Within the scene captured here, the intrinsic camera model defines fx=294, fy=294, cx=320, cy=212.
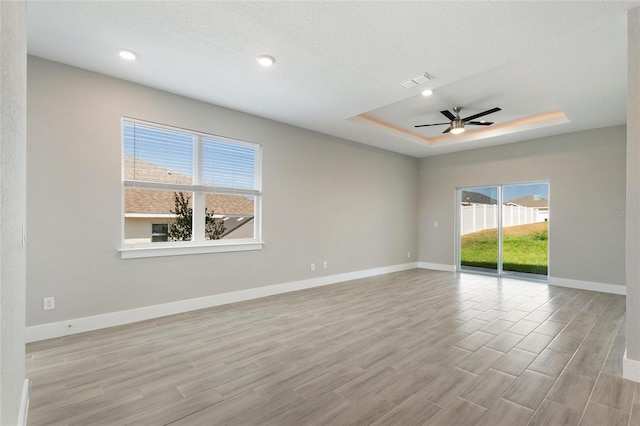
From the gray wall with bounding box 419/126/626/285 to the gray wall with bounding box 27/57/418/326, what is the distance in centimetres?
360

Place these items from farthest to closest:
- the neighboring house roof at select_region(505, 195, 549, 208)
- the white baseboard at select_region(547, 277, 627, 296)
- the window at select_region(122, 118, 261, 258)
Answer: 1. the neighboring house roof at select_region(505, 195, 549, 208)
2. the white baseboard at select_region(547, 277, 627, 296)
3. the window at select_region(122, 118, 261, 258)

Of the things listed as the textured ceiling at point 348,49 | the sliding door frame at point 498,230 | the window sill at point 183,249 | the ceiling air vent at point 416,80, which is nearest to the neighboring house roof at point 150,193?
the window sill at point 183,249

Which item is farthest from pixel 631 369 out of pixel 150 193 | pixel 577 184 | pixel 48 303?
pixel 48 303

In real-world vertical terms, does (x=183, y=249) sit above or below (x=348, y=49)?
below

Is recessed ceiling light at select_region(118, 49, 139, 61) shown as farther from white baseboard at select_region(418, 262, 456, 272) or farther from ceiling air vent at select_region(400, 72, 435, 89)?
white baseboard at select_region(418, 262, 456, 272)

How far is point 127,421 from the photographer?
181 centimetres

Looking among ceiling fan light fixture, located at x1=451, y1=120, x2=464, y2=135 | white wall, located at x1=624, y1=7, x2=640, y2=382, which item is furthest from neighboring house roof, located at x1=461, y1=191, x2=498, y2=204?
white wall, located at x1=624, y1=7, x2=640, y2=382

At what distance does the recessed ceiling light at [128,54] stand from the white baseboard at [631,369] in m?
5.12

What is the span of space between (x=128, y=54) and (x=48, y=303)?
8.81 ft

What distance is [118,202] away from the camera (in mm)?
3504

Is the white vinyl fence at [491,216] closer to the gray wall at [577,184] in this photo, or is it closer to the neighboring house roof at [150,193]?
the gray wall at [577,184]

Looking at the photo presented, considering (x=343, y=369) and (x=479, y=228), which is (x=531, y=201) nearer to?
(x=479, y=228)

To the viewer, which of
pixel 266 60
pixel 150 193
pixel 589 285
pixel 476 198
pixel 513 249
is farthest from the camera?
pixel 476 198

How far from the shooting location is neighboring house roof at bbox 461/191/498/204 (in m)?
6.88
